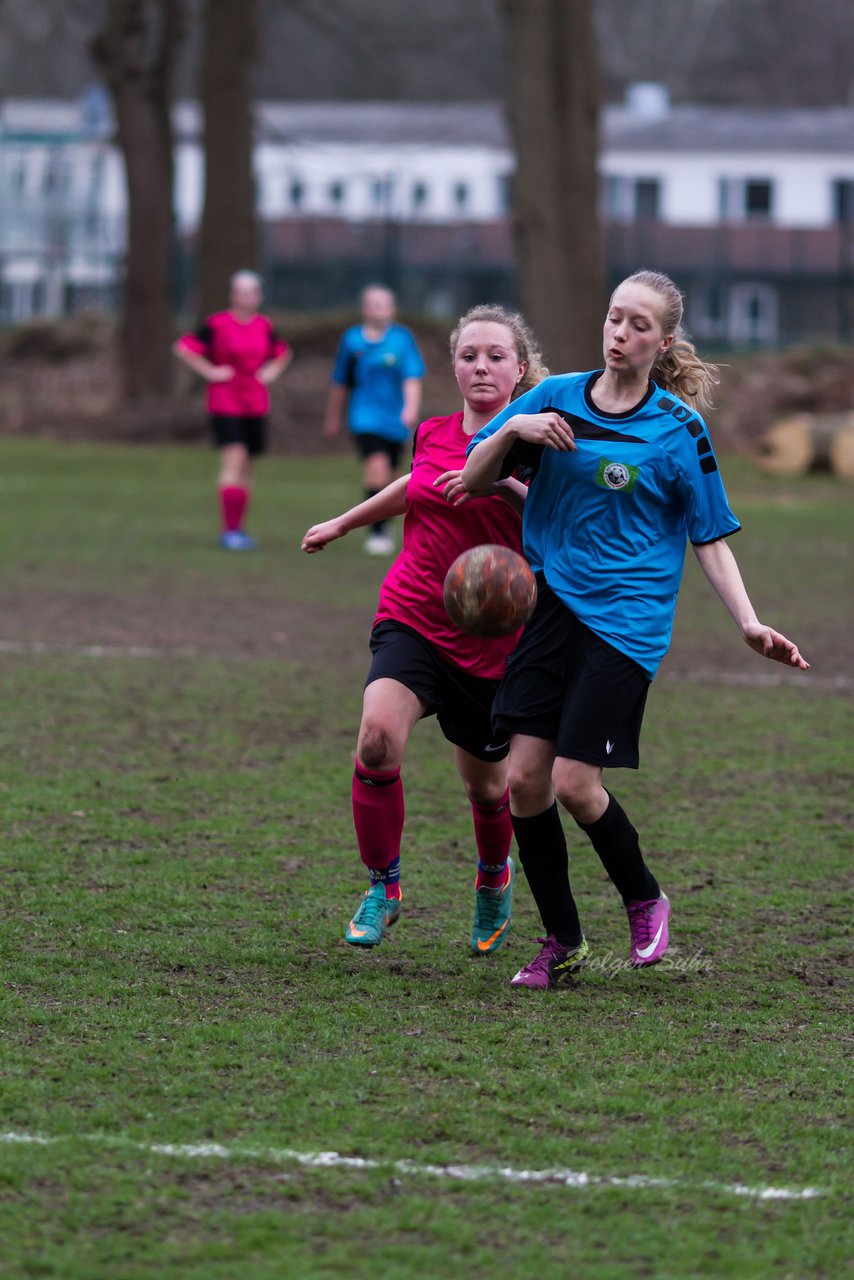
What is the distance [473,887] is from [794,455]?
1860cm

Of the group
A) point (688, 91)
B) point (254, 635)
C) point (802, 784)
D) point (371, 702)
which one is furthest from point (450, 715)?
point (688, 91)

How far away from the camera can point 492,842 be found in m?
5.18

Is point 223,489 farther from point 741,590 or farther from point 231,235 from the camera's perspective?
point 231,235

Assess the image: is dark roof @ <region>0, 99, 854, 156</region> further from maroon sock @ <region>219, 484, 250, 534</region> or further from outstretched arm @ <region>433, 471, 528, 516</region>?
outstretched arm @ <region>433, 471, 528, 516</region>

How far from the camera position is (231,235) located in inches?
1046

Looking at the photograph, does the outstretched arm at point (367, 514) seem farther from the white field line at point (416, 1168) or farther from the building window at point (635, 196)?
the building window at point (635, 196)

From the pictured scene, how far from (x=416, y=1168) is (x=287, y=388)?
25591 mm

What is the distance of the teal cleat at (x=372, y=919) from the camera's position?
5.10 meters

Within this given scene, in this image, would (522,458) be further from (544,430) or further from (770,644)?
(770,644)

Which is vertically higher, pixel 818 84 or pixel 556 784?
pixel 818 84

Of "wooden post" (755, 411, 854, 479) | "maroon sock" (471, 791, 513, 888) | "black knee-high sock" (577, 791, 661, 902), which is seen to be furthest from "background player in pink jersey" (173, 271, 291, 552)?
"wooden post" (755, 411, 854, 479)

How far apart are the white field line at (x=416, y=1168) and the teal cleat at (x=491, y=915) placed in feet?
5.25

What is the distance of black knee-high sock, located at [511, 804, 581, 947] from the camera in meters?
4.84

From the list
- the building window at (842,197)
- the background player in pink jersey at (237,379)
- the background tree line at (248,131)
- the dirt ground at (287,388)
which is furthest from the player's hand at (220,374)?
the building window at (842,197)
